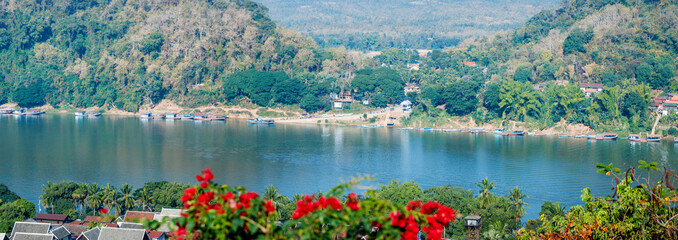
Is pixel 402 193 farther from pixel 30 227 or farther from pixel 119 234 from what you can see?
pixel 30 227

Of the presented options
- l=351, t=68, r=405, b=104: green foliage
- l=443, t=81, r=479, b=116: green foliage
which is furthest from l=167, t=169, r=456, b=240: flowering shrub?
l=351, t=68, r=405, b=104: green foliage

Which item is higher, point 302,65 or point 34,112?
point 302,65

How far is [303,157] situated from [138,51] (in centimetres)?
2115

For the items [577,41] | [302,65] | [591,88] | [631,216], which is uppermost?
[577,41]

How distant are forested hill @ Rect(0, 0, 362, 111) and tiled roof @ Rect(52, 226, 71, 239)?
25862 millimetres

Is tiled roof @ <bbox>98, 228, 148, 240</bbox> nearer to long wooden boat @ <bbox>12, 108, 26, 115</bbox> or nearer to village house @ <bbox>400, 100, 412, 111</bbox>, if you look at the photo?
village house @ <bbox>400, 100, 412, 111</bbox>

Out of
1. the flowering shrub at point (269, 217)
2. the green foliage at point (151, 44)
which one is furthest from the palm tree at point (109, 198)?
the green foliage at point (151, 44)

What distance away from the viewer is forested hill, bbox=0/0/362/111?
38781 mm

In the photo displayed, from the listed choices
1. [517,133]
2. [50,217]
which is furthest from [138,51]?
[50,217]

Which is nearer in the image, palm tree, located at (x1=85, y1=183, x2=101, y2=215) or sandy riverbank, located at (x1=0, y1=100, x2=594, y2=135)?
palm tree, located at (x1=85, y1=183, x2=101, y2=215)

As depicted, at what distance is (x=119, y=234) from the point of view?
11383mm

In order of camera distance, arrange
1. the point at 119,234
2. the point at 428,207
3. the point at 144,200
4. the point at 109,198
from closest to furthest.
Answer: the point at 428,207, the point at 119,234, the point at 109,198, the point at 144,200

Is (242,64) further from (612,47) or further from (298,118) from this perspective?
(612,47)

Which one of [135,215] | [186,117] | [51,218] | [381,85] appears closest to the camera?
[135,215]
